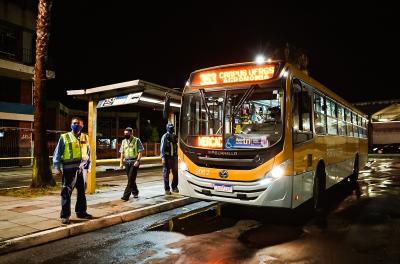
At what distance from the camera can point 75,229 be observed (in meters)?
6.42

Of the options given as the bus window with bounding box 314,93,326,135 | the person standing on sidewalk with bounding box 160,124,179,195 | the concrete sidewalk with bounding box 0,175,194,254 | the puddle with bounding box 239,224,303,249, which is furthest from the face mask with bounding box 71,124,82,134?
the bus window with bounding box 314,93,326,135

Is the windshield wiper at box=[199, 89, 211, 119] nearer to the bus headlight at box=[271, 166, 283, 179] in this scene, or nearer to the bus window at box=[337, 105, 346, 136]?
the bus headlight at box=[271, 166, 283, 179]

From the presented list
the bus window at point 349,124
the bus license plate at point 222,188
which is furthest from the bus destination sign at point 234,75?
the bus window at point 349,124

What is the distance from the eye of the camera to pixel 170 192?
1029cm

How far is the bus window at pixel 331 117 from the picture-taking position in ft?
30.0

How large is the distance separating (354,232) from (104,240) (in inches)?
179

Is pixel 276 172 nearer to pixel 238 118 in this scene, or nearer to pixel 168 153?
pixel 238 118

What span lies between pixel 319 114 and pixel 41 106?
29.3 ft

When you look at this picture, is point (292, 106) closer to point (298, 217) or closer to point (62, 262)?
point (298, 217)

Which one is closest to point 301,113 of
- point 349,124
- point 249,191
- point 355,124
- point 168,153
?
point 249,191

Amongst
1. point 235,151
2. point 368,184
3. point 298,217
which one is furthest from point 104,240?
point 368,184

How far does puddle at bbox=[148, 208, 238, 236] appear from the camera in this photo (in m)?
6.66

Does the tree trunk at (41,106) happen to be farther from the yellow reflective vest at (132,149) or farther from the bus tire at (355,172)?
the bus tire at (355,172)

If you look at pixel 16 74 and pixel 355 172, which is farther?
pixel 16 74
